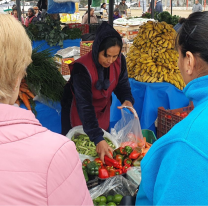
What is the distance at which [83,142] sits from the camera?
8.98 ft

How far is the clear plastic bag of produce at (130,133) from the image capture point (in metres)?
2.78

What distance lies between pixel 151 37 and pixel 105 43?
2.11 metres

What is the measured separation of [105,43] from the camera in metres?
2.45

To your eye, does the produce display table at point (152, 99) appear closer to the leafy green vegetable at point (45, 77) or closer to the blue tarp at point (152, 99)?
the blue tarp at point (152, 99)

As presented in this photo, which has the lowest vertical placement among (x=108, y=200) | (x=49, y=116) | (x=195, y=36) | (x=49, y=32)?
(x=108, y=200)

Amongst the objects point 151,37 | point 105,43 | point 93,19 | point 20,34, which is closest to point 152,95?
point 151,37

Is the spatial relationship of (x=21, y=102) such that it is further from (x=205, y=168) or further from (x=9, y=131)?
(x=205, y=168)

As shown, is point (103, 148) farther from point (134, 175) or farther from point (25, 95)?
point (25, 95)

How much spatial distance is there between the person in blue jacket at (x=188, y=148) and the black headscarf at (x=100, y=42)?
1.44 m

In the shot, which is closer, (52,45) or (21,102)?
(21,102)

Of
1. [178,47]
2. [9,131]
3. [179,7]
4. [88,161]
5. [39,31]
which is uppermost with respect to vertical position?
[179,7]

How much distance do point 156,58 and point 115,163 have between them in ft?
7.73

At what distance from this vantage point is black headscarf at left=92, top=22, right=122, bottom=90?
246cm

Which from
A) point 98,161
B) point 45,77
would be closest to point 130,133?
point 98,161
